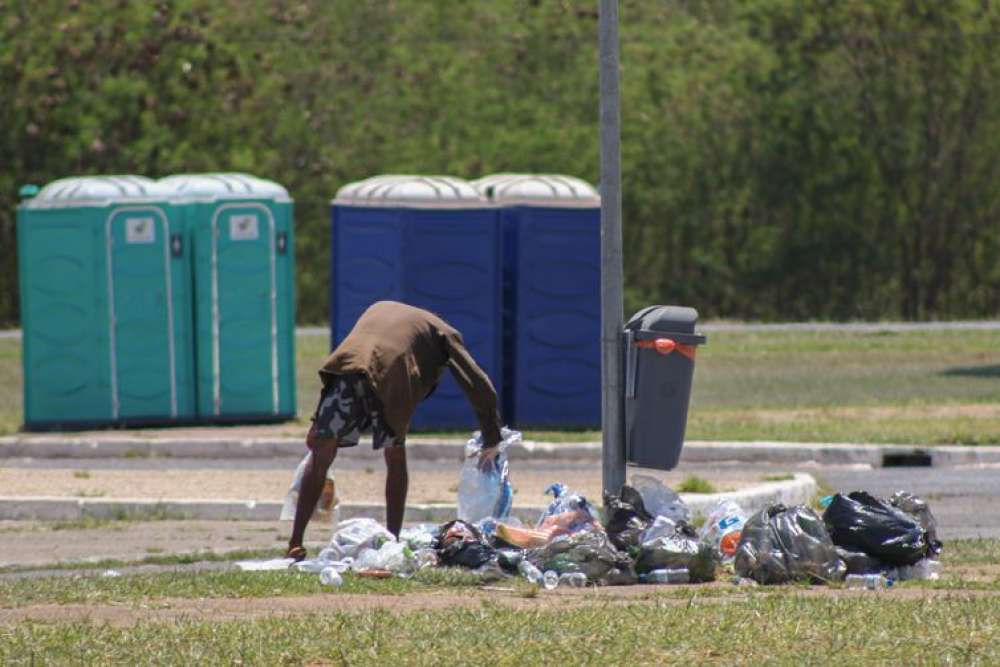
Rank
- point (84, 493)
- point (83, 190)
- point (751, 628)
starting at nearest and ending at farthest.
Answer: point (751, 628) < point (84, 493) < point (83, 190)

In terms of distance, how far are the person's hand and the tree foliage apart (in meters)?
17.6

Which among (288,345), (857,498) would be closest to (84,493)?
(288,345)

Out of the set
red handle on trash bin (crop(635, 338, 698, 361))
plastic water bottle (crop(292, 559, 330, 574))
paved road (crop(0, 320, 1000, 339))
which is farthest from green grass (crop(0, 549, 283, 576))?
paved road (crop(0, 320, 1000, 339))

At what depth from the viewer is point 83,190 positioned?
57.8 ft

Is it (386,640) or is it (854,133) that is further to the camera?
(854,133)

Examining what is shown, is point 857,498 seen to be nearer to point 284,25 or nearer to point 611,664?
point 611,664

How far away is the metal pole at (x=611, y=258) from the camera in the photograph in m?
10.5

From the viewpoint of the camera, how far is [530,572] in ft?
31.9

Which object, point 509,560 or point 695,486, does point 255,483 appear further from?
point 509,560

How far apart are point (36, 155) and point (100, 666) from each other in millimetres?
22106

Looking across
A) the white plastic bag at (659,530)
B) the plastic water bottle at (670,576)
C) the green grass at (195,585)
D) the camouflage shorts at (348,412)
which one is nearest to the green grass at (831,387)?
the camouflage shorts at (348,412)

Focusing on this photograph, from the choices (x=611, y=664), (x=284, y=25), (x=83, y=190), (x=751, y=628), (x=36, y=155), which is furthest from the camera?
(x=284, y=25)

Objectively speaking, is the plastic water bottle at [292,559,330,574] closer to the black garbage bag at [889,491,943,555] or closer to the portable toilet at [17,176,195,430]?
the black garbage bag at [889,491,943,555]

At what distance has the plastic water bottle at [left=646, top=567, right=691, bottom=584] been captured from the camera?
32.1ft
